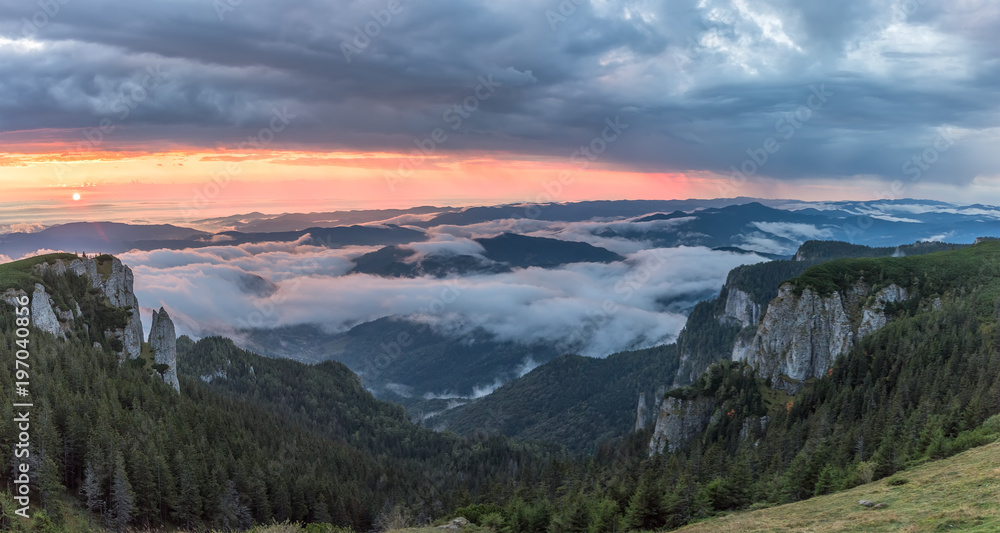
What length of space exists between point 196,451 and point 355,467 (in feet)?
215

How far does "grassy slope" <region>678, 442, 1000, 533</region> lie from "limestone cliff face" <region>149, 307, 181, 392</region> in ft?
438

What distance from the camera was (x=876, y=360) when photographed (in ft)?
453

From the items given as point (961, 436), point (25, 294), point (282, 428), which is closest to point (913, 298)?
point (961, 436)

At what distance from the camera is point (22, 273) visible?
5128 inches

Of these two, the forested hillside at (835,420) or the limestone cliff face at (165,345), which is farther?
the limestone cliff face at (165,345)

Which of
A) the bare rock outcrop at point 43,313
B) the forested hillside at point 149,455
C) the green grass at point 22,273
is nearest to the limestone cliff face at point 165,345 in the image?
the forested hillside at point 149,455

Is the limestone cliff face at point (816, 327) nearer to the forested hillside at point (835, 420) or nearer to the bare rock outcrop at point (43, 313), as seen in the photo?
the forested hillside at point (835, 420)

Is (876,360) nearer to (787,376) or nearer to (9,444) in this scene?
(787,376)

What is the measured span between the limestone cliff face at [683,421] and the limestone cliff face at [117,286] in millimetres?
135480

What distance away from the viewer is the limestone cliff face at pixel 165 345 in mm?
153875

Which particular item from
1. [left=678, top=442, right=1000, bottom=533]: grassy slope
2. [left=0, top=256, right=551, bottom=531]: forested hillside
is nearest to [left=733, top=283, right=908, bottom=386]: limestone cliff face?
[left=0, top=256, right=551, bottom=531]: forested hillside

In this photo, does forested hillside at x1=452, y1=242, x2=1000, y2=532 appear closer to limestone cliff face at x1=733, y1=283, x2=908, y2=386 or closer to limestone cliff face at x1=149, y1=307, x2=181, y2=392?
limestone cliff face at x1=733, y1=283, x2=908, y2=386

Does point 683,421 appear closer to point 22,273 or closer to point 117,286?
point 117,286

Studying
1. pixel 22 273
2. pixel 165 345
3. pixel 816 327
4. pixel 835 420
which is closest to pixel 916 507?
pixel 835 420
